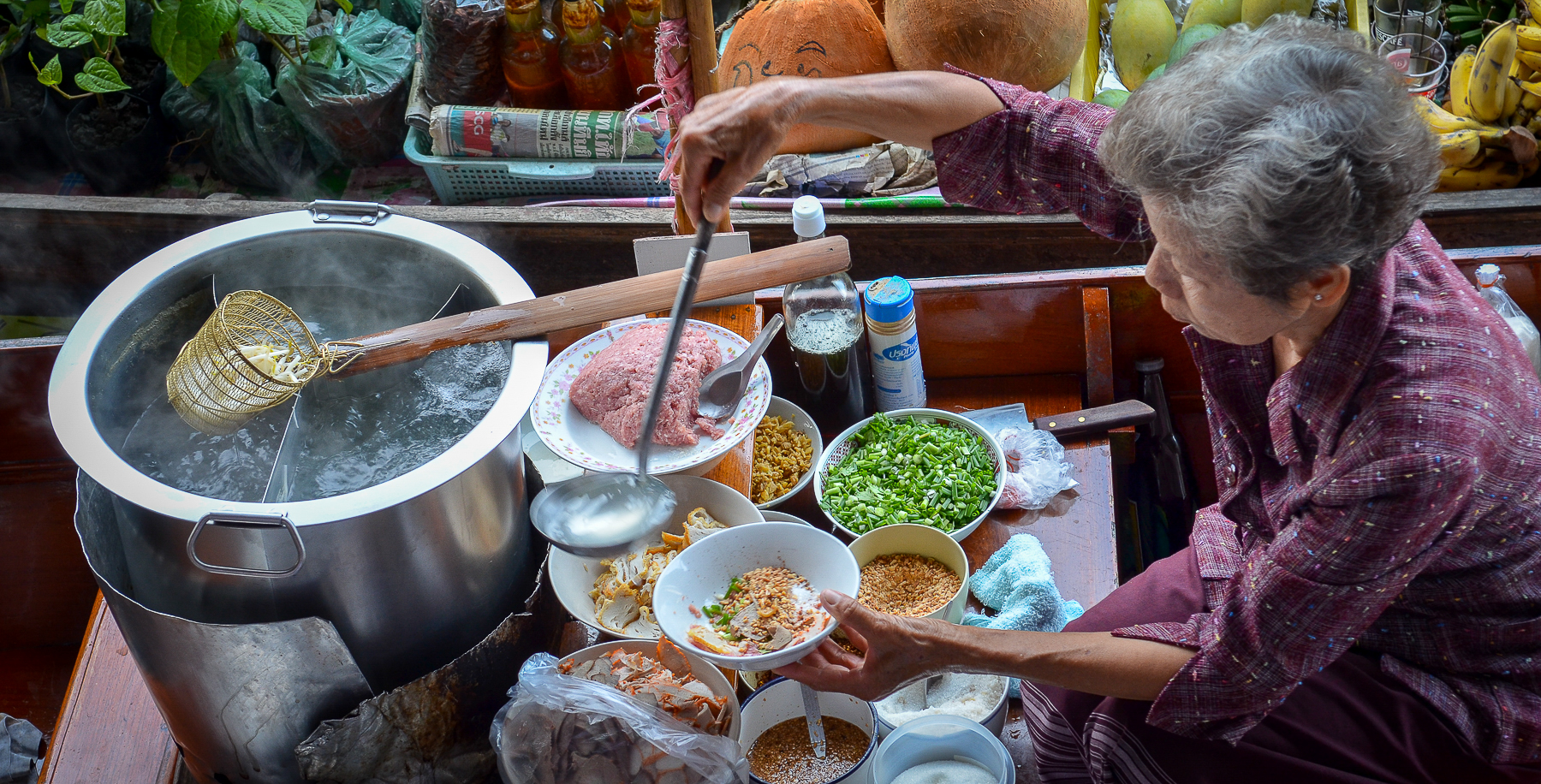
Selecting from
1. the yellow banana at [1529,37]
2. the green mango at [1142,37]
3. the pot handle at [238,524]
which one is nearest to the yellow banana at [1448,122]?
the yellow banana at [1529,37]

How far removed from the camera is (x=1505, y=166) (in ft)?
9.57

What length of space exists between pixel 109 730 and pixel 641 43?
7.85 feet

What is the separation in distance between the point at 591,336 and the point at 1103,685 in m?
1.11

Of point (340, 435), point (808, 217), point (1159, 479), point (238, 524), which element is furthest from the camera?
point (1159, 479)

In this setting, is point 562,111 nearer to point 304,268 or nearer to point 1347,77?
point 304,268

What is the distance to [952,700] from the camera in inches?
67.7

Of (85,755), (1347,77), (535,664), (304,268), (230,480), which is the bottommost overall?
(85,755)

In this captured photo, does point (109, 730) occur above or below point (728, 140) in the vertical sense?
below

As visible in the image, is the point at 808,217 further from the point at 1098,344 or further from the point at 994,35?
the point at 994,35

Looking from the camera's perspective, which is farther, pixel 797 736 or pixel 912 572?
pixel 912 572

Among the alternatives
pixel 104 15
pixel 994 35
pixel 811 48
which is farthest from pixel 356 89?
pixel 994 35

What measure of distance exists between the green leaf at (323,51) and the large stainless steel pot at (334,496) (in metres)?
2.06

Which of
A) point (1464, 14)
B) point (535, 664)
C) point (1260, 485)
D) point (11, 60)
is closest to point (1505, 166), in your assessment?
point (1464, 14)

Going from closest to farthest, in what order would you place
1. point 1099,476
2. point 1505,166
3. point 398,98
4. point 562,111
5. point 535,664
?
1. point 535,664
2. point 1099,476
3. point 1505,166
4. point 562,111
5. point 398,98
